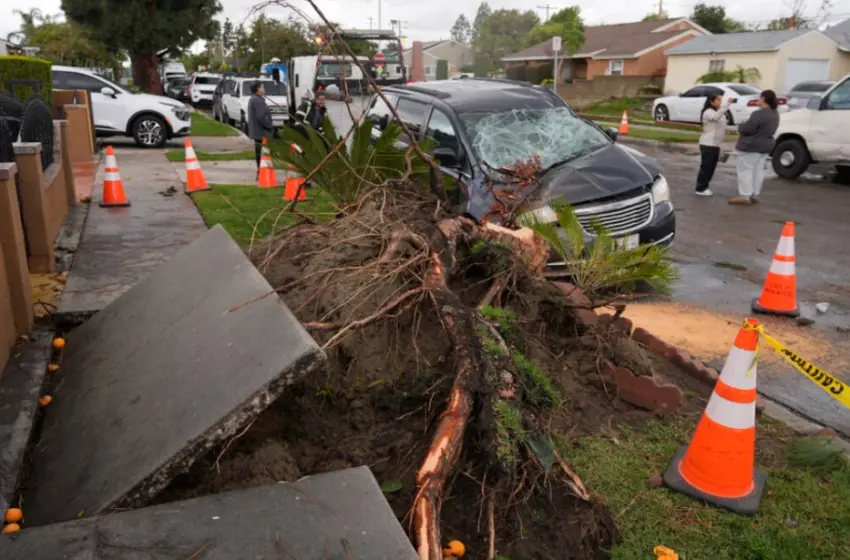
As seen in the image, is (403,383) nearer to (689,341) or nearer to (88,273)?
(689,341)

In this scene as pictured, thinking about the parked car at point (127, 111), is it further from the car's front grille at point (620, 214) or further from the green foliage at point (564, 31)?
the green foliage at point (564, 31)

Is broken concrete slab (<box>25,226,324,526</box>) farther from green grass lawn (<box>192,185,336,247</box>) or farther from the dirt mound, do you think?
green grass lawn (<box>192,185,336,247</box>)

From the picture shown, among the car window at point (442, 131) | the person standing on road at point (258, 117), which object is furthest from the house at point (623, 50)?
the car window at point (442, 131)

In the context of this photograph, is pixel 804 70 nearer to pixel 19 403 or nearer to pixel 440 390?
pixel 440 390

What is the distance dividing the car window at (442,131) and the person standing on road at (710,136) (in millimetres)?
5764

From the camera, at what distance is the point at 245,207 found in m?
9.48

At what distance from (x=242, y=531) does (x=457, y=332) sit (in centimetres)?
140

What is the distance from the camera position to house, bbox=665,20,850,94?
3841cm

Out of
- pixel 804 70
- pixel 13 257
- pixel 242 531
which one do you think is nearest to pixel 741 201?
pixel 13 257

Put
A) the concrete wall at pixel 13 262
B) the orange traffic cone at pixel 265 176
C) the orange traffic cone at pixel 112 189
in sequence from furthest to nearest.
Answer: the orange traffic cone at pixel 265 176
the orange traffic cone at pixel 112 189
the concrete wall at pixel 13 262

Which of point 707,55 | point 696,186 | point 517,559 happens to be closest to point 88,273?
point 517,559

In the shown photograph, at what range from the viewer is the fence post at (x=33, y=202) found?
6.04 m

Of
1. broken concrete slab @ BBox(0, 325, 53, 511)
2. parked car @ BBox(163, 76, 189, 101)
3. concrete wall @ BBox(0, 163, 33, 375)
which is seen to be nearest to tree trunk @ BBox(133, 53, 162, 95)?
parked car @ BBox(163, 76, 189, 101)

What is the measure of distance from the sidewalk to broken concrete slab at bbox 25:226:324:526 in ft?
4.74
